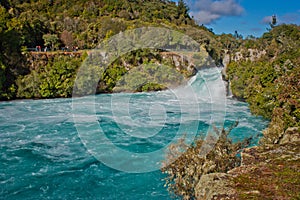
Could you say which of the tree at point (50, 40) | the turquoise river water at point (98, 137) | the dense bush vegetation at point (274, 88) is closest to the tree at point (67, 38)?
the tree at point (50, 40)

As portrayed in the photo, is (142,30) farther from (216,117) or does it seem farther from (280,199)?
(280,199)

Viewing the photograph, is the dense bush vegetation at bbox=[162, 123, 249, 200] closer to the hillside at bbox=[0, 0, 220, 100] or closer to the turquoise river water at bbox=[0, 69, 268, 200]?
the turquoise river water at bbox=[0, 69, 268, 200]

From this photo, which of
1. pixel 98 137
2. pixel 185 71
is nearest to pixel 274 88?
pixel 98 137

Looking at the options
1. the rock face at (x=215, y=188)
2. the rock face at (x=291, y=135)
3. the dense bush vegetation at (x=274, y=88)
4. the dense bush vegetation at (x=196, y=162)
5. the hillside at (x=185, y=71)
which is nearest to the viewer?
the rock face at (x=215, y=188)

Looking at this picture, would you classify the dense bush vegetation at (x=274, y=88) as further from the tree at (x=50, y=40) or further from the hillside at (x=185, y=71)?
the tree at (x=50, y=40)

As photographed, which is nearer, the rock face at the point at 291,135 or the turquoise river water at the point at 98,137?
the rock face at the point at 291,135

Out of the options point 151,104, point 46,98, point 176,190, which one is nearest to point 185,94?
point 151,104

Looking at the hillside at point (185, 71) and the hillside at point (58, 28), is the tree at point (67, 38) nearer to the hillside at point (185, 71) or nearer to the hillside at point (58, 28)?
the hillside at point (58, 28)

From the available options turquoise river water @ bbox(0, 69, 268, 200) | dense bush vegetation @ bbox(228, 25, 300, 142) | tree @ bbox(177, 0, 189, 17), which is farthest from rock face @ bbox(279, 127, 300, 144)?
tree @ bbox(177, 0, 189, 17)

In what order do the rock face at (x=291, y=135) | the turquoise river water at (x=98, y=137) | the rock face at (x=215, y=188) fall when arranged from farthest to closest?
the turquoise river water at (x=98, y=137), the rock face at (x=291, y=135), the rock face at (x=215, y=188)

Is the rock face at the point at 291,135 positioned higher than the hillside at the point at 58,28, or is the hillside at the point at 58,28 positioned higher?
the hillside at the point at 58,28

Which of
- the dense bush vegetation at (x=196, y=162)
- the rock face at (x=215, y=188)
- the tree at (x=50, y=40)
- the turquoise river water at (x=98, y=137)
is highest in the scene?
the tree at (x=50, y=40)

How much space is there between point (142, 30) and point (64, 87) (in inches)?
776

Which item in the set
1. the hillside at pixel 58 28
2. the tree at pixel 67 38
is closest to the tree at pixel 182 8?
the hillside at pixel 58 28
